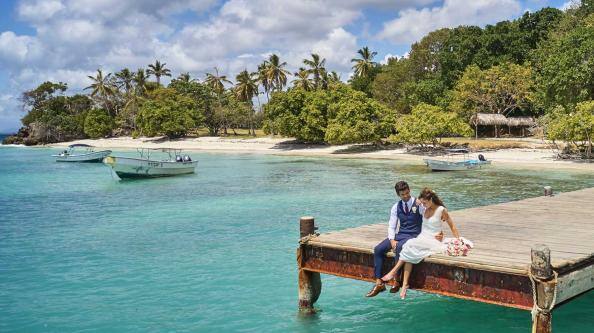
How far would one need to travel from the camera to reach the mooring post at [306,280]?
10.4 m

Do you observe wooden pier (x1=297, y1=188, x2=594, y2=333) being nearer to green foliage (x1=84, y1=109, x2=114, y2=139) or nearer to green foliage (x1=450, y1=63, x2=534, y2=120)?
green foliage (x1=450, y1=63, x2=534, y2=120)

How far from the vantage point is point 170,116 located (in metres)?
91.6

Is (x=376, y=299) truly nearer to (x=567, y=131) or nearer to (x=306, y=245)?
(x=306, y=245)

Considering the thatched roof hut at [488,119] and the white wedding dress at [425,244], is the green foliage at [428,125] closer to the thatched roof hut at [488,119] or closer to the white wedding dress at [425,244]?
the thatched roof hut at [488,119]

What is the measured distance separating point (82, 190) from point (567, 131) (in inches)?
1465

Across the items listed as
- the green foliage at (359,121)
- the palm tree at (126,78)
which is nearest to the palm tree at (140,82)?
the palm tree at (126,78)

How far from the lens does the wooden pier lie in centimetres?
763

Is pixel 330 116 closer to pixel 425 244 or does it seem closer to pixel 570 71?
pixel 570 71

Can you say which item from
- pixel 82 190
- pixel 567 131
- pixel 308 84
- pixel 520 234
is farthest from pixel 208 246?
pixel 308 84

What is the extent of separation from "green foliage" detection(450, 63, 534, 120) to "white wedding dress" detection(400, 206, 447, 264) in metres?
59.3

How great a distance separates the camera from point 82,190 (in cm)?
3756

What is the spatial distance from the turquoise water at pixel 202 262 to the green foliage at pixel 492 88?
29.3 metres

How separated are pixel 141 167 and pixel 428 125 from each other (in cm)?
2886

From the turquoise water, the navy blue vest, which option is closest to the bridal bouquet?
the navy blue vest
